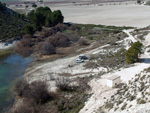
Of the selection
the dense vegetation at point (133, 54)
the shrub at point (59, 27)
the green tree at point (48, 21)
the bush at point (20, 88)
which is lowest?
the bush at point (20, 88)

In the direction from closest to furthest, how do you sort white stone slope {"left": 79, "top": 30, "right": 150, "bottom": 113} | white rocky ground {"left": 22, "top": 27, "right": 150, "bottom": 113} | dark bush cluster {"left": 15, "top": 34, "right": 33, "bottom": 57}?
1. white stone slope {"left": 79, "top": 30, "right": 150, "bottom": 113}
2. white rocky ground {"left": 22, "top": 27, "right": 150, "bottom": 113}
3. dark bush cluster {"left": 15, "top": 34, "right": 33, "bottom": 57}

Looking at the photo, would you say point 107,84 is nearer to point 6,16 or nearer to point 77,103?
point 77,103

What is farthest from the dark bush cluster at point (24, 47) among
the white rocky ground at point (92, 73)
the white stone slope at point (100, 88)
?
the white stone slope at point (100, 88)

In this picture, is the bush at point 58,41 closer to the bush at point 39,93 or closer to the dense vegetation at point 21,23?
the dense vegetation at point 21,23

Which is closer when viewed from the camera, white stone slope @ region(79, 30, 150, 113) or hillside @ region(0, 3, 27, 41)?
white stone slope @ region(79, 30, 150, 113)

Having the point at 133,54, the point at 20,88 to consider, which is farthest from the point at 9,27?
the point at 133,54

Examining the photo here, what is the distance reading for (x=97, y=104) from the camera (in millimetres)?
20938

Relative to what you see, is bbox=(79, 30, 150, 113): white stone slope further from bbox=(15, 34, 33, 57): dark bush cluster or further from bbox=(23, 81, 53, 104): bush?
bbox=(15, 34, 33, 57): dark bush cluster

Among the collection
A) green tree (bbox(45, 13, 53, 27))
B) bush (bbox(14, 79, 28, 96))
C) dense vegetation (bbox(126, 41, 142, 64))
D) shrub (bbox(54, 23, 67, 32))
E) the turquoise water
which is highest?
green tree (bbox(45, 13, 53, 27))

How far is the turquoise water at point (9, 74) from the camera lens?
27.0 meters

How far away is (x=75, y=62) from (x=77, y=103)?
52.3 ft

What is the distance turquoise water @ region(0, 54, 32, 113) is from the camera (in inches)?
1063

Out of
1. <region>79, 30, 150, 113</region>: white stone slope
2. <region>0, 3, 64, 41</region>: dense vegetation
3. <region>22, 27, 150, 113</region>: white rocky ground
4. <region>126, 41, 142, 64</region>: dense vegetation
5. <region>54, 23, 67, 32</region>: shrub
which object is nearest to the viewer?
<region>79, 30, 150, 113</region>: white stone slope

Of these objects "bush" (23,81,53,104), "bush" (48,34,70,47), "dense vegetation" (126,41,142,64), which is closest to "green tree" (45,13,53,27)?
"bush" (48,34,70,47)
